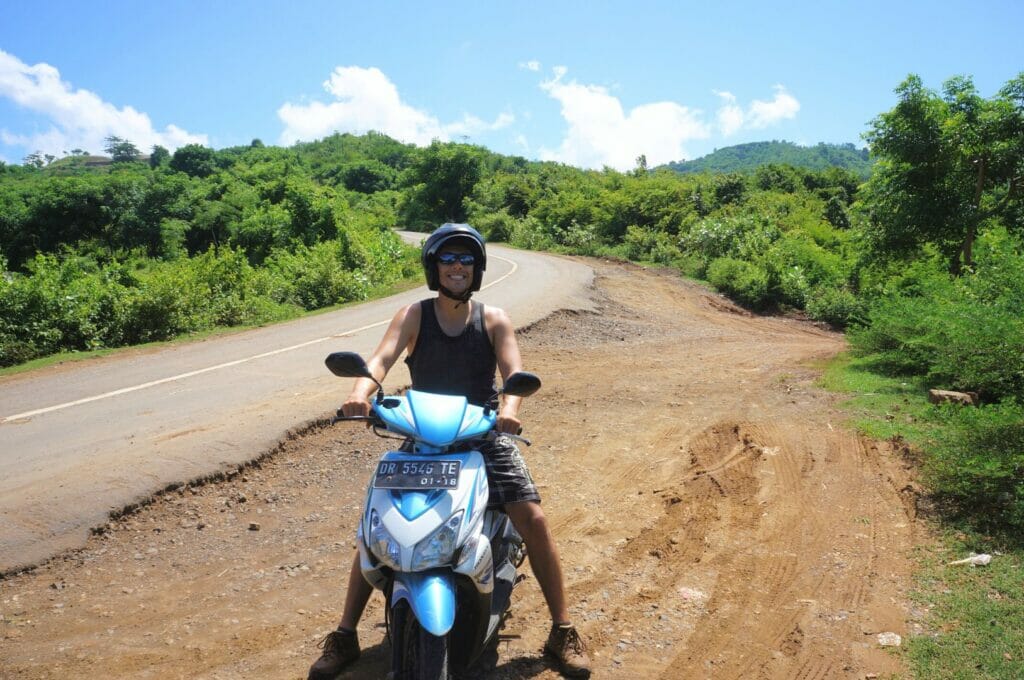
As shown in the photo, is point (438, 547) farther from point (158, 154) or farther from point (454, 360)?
point (158, 154)

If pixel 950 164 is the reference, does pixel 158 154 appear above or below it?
above

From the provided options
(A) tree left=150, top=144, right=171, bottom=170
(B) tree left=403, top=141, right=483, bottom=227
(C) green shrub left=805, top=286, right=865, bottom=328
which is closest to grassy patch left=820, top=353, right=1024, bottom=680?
(C) green shrub left=805, top=286, right=865, bottom=328

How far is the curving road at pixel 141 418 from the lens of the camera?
495 centimetres

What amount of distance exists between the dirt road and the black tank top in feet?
4.51

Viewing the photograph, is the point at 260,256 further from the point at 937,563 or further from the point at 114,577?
the point at 937,563

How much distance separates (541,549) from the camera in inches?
125

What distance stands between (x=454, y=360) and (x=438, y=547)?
1.04m

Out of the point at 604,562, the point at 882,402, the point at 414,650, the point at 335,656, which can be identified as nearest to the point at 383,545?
the point at 414,650

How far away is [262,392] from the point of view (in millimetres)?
8445

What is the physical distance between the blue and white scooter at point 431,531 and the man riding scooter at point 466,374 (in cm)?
29

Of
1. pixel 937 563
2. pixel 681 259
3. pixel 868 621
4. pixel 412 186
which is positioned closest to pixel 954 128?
pixel 937 563

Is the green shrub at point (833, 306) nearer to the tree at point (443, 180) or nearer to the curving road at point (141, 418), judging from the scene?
the curving road at point (141, 418)

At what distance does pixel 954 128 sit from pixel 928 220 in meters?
1.85

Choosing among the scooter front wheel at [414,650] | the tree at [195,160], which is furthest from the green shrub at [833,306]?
the tree at [195,160]
